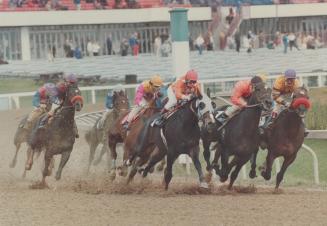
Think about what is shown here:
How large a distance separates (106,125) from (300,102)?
5203mm

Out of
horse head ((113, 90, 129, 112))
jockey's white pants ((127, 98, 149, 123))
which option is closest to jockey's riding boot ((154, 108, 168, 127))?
jockey's white pants ((127, 98, 149, 123))

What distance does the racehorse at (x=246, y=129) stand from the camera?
475 inches

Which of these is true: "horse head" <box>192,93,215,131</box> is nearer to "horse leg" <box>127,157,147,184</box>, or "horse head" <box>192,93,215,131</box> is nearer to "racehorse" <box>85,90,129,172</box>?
"horse leg" <box>127,157,147,184</box>

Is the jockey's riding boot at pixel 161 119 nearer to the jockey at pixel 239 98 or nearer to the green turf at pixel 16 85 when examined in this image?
the jockey at pixel 239 98

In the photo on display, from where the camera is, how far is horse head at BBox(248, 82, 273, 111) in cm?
1193

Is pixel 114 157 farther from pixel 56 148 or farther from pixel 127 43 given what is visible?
pixel 127 43

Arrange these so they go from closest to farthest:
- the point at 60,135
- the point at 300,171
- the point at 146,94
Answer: the point at 60,135, the point at 146,94, the point at 300,171

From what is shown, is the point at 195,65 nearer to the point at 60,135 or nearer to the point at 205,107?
the point at 60,135

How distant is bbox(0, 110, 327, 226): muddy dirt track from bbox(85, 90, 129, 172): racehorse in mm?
1214

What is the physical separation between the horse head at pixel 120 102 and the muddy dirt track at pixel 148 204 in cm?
121

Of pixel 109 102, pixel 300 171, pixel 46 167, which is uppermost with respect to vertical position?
pixel 109 102

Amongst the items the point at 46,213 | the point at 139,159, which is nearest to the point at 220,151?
the point at 139,159

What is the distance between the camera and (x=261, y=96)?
12023 millimetres

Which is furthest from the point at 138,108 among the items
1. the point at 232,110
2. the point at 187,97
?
the point at 187,97
